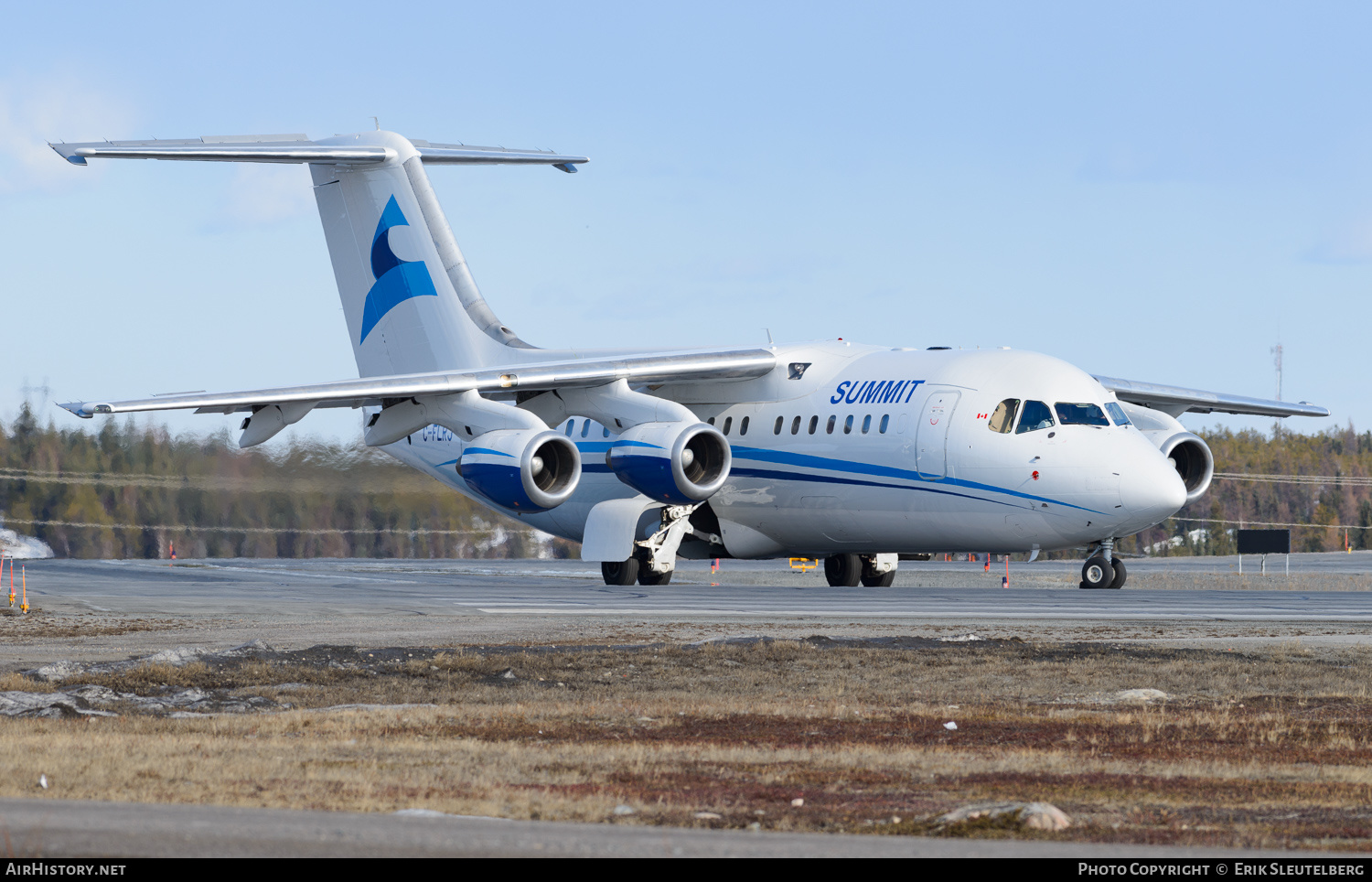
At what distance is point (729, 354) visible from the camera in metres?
28.8

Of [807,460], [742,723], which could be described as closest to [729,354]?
Answer: [807,460]

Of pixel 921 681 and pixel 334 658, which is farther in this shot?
pixel 334 658

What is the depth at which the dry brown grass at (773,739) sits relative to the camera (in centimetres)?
732

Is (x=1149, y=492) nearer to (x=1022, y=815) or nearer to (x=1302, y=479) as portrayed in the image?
(x=1022, y=815)

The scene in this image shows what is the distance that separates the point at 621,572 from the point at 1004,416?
7.47 m

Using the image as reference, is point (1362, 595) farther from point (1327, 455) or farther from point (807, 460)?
point (1327, 455)

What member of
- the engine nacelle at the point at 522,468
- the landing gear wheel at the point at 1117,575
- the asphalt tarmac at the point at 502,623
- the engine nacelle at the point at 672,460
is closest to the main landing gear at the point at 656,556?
the asphalt tarmac at the point at 502,623

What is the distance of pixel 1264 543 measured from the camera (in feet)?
131

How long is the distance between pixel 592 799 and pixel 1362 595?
1962 cm

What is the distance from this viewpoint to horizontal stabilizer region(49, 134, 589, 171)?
1033 inches

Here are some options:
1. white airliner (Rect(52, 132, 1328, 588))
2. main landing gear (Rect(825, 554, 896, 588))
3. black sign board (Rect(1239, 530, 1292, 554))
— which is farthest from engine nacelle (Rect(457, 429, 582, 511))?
black sign board (Rect(1239, 530, 1292, 554))

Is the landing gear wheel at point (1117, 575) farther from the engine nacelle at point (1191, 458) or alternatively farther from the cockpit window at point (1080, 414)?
the cockpit window at point (1080, 414)

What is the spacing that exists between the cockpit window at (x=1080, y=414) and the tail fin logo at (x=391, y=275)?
44.2 ft

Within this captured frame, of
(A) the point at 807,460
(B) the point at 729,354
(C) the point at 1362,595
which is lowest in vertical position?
(C) the point at 1362,595
